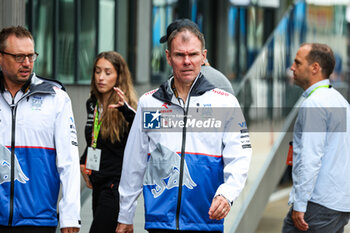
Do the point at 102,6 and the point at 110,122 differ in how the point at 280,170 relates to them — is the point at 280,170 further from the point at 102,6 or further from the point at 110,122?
the point at 110,122

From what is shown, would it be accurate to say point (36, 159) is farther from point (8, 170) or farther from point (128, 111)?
point (128, 111)

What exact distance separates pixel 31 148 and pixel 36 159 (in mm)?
71

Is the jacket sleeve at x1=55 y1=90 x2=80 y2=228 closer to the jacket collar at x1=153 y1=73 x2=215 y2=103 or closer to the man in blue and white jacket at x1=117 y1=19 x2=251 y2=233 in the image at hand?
the man in blue and white jacket at x1=117 y1=19 x2=251 y2=233

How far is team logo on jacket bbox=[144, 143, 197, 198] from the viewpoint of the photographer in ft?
13.6

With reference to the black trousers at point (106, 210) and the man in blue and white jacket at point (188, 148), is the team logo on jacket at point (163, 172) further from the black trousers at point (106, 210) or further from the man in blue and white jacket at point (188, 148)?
the black trousers at point (106, 210)

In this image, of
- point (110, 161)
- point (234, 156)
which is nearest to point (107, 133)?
point (110, 161)

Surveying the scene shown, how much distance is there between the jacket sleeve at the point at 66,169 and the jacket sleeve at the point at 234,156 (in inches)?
35.3

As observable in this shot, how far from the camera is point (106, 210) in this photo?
5715 millimetres

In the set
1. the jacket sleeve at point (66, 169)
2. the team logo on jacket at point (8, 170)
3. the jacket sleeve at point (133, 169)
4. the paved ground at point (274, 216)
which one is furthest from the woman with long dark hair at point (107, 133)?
the paved ground at point (274, 216)

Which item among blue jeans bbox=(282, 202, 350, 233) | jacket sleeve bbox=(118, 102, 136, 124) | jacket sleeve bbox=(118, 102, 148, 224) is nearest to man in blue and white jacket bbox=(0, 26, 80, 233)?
jacket sleeve bbox=(118, 102, 148, 224)

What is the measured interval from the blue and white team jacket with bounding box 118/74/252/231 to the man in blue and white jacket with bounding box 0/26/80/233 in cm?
49

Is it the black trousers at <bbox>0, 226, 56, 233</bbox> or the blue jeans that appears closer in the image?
the black trousers at <bbox>0, 226, 56, 233</bbox>

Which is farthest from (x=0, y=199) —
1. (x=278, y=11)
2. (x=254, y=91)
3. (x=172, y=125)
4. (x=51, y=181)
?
(x=278, y=11)

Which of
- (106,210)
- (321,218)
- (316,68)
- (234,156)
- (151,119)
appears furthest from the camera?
(106,210)
